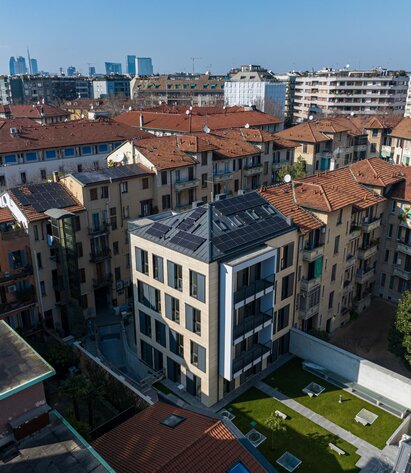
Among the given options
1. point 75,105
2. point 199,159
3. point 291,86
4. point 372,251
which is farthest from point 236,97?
point 372,251

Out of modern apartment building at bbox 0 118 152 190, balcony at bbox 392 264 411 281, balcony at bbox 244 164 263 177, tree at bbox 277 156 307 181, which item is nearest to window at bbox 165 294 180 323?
balcony at bbox 392 264 411 281

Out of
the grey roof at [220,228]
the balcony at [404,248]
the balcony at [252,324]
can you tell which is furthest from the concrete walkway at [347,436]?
the balcony at [404,248]

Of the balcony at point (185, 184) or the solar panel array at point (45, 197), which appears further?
the balcony at point (185, 184)

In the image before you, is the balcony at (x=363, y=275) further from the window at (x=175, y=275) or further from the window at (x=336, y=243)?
the window at (x=175, y=275)

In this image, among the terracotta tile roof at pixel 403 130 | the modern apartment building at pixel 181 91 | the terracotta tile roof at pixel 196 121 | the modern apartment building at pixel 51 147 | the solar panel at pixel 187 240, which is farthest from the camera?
the modern apartment building at pixel 181 91

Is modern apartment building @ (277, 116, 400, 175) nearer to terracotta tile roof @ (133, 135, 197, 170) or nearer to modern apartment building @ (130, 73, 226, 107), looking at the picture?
terracotta tile roof @ (133, 135, 197, 170)

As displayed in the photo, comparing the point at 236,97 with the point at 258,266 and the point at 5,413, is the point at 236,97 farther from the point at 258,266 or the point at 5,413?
the point at 5,413
